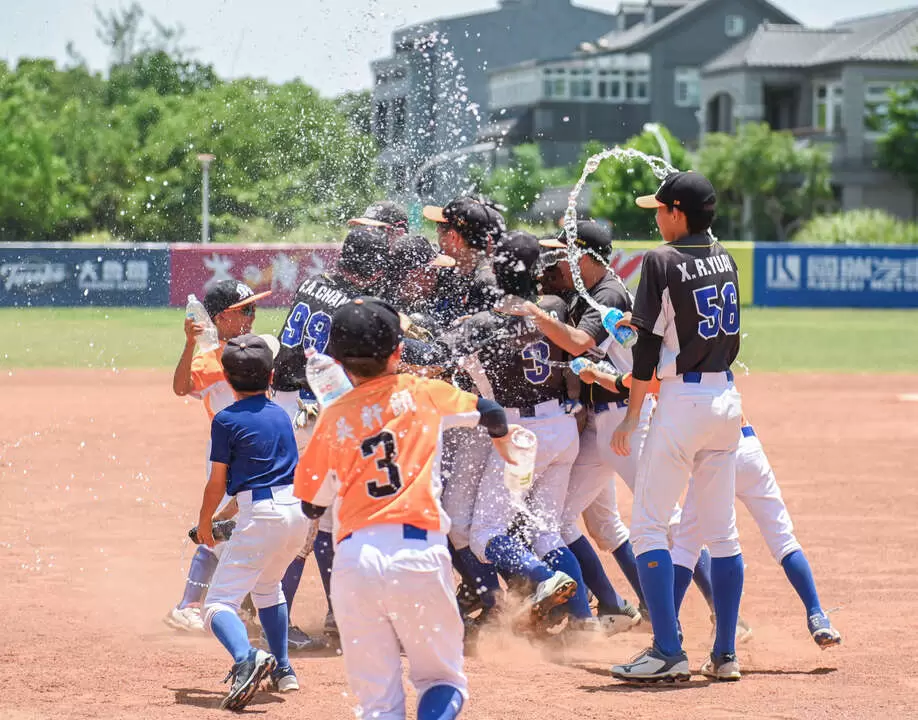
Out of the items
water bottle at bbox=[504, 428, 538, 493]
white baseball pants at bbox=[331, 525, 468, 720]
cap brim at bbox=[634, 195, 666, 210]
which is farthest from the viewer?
cap brim at bbox=[634, 195, 666, 210]

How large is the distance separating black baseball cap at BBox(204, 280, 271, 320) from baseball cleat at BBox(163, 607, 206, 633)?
4.70 ft

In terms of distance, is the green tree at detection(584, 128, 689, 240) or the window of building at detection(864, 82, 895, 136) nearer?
the green tree at detection(584, 128, 689, 240)

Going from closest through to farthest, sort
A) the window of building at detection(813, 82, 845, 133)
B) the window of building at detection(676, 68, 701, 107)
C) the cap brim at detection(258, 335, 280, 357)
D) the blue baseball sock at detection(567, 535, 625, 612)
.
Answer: the cap brim at detection(258, 335, 280, 357) < the blue baseball sock at detection(567, 535, 625, 612) < the window of building at detection(813, 82, 845, 133) < the window of building at detection(676, 68, 701, 107)

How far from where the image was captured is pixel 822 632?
5.79 m

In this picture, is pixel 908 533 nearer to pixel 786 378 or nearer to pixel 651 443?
pixel 651 443

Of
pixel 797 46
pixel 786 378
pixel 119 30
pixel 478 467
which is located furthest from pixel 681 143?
pixel 478 467

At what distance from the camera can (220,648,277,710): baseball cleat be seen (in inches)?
195

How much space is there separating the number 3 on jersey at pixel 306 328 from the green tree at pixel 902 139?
177 ft

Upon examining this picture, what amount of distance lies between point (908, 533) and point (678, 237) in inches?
175

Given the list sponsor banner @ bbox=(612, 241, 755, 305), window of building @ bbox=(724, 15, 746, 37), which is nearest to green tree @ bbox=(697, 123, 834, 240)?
window of building @ bbox=(724, 15, 746, 37)

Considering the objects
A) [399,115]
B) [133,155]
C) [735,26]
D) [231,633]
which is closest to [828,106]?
[735,26]

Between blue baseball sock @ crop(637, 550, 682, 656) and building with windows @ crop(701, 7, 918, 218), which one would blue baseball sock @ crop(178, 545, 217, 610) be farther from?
building with windows @ crop(701, 7, 918, 218)

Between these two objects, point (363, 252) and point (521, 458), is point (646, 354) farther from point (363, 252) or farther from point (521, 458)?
point (363, 252)

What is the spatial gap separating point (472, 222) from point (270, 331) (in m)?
13.1
